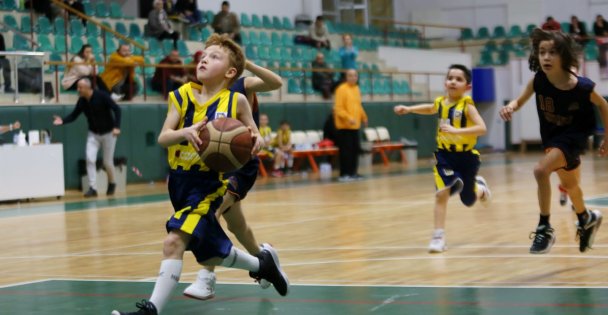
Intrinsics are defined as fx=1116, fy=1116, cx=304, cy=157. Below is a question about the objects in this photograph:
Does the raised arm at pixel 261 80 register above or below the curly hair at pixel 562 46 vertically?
below

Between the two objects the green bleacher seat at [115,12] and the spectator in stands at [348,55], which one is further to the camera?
the spectator in stands at [348,55]

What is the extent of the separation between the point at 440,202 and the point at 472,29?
24.9m

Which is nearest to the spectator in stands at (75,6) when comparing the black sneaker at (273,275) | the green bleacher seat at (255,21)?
the green bleacher seat at (255,21)

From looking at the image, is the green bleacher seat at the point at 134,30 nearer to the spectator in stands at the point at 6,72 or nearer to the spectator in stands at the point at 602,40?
the spectator in stands at the point at 6,72

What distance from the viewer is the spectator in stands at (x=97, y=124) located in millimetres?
16312

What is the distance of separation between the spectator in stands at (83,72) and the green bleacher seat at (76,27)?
197 centimetres

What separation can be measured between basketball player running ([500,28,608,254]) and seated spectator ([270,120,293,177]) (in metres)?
13.1

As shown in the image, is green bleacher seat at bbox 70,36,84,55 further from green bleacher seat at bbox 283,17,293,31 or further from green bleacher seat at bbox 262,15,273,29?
green bleacher seat at bbox 283,17,293,31

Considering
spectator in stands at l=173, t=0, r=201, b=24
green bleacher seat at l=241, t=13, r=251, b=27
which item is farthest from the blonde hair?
green bleacher seat at l=241, t=13, r=251, b=27

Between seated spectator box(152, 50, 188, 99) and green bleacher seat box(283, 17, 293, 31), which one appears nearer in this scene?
seated spectator box(152, 50, 188, 99)

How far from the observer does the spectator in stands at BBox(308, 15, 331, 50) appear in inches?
997

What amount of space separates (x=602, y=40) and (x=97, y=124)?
14.9 m

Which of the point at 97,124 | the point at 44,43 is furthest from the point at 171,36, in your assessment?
the point at 97,124

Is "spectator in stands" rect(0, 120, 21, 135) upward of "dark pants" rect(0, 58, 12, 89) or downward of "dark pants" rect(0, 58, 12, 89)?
downward
